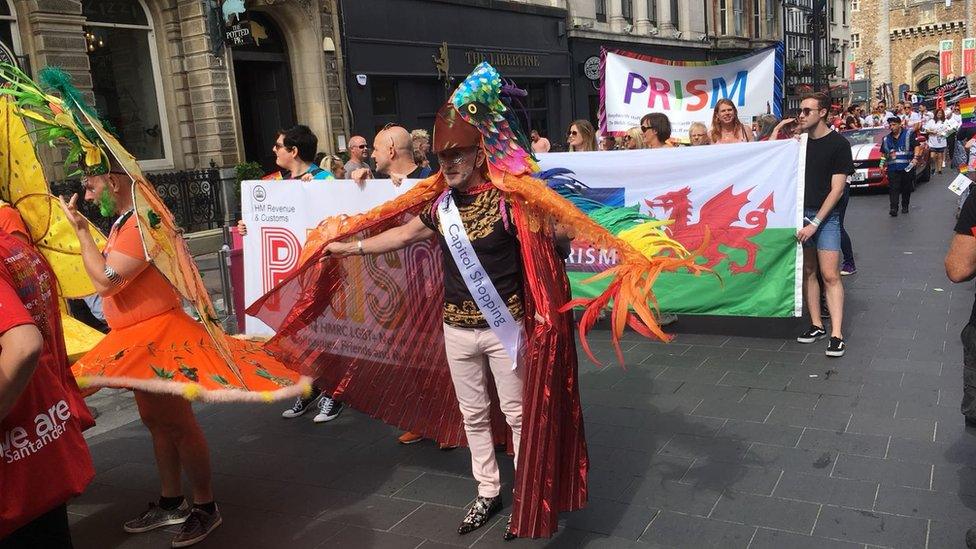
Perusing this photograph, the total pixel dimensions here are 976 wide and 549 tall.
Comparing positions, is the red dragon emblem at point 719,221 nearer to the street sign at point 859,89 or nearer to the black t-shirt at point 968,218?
the black t-shirt at point 968,218

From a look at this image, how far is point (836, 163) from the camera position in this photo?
5.88 m

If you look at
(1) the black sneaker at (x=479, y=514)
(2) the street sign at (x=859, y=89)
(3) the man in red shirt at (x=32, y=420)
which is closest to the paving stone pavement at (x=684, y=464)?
(1) the black sneaker at (x=479, y=514)

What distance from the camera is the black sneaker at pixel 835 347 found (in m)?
5.70

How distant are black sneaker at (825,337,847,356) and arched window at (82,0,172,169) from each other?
11284 millimetres

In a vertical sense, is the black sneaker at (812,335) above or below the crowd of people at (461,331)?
below

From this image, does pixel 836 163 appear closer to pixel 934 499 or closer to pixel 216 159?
pixel 934 499

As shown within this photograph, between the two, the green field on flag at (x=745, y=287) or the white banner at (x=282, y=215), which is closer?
the white banner at (x=282, y=215)

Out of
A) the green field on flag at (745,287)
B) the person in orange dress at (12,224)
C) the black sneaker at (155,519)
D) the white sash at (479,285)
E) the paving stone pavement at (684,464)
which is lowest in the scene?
the paving stone pavement at (684,464)

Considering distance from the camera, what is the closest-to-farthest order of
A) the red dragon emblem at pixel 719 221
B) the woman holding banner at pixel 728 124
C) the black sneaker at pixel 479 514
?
1. the black sneaker at pixel 479 514
2. the red dragon emblem at pixel 719 221
3. the woman holding banner at pixel 728 124

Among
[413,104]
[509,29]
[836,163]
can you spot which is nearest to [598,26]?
[509,29]

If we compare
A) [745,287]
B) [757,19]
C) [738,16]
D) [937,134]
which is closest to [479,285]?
[745,287]

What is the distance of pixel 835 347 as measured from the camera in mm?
5727

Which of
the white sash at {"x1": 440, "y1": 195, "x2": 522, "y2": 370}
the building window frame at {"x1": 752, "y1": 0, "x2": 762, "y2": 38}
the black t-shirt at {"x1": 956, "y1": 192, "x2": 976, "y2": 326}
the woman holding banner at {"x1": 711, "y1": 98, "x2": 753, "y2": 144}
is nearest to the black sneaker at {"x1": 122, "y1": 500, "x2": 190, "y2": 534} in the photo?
the white sash at {"x1": 440, "y1": 195, "x2": 522, "y2": 370}

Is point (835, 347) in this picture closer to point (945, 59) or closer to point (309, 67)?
point (309, 67)
